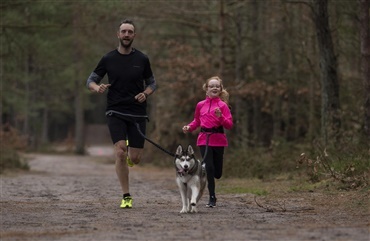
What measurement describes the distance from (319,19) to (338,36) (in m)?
5.17

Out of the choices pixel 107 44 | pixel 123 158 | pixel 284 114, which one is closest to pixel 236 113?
pixel 284 114

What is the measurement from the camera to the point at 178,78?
3011 cm

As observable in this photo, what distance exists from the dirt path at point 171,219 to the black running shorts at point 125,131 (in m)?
1.01

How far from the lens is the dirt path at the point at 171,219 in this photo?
800 cm

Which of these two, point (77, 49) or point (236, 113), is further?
point (77, 49)

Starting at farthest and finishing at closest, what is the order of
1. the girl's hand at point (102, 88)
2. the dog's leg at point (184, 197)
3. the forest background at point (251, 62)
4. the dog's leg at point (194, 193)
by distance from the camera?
the forest background at point (251, 62) → the girl's hand at point (102, 88) → the dog's leg at point (184, 197) → the dog's leg at point (194, 193)

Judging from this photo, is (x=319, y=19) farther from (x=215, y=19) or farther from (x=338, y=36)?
(x=215, y=19)

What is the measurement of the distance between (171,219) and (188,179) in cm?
116

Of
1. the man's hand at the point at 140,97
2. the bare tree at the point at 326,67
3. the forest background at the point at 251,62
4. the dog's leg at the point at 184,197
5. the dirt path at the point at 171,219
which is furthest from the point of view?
the forest background at the point at 251,62

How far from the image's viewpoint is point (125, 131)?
1167 cm

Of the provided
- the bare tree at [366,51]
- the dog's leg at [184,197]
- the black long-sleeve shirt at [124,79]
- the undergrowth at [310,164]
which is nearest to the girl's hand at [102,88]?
the black long-sleeve shirt at [124,79]

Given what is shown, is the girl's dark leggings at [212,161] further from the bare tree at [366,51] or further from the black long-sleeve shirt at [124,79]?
the bare tree at [366,51]

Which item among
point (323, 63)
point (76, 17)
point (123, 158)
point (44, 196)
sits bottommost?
point (44, 196)

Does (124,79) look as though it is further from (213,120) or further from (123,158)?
(213,120)
